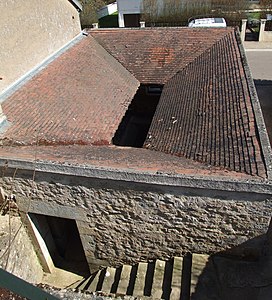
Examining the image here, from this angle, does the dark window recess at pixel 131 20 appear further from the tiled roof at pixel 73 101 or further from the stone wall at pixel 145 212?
the stone wall at pixel 145 212

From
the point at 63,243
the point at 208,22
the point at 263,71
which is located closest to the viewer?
the point at 63,243

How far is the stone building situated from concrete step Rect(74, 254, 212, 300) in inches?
12.8

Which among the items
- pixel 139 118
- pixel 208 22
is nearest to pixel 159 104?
pixel 139 118

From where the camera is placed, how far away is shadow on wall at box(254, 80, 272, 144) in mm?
16648

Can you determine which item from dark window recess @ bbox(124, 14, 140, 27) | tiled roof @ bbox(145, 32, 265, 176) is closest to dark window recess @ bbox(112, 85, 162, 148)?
tiled roof @ bbox(145, 32, 265, 176)

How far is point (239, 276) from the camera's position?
893 centimetres

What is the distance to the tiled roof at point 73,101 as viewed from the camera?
10328mm

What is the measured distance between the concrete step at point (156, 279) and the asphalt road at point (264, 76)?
27.5ft

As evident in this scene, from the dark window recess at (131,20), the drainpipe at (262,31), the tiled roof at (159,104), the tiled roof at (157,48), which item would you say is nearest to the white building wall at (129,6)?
the dark window recess at (131,20)

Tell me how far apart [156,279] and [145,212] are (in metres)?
2.28

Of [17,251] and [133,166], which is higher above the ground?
[133,166]

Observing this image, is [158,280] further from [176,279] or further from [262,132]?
[262,132]

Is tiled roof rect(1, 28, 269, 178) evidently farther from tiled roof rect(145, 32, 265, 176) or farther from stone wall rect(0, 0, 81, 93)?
stone wall rect(0, 0, 81, 93)

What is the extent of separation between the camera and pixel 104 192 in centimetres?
863
